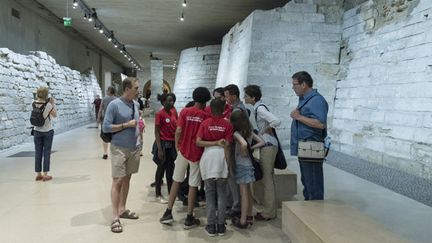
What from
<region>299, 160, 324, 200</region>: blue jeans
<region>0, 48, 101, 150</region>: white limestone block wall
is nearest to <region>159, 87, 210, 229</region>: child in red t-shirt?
<region>299, 160, 324, 200</region>: blue jeans

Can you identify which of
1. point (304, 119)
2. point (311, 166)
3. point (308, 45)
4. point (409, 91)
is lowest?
point (311, 166)

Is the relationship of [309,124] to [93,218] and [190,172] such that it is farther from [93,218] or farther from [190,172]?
[93,218]

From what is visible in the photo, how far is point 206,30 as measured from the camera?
1288 cm

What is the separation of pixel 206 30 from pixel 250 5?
11.9ft

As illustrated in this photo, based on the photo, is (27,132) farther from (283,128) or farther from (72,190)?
(283,128)

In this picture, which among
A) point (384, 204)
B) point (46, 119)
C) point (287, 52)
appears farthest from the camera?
point (287, 52)

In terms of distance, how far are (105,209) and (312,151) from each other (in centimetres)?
225

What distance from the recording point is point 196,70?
549 inches

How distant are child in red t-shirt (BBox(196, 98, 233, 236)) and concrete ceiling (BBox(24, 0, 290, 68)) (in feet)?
23.0

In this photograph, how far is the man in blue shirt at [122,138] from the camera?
10.0ft

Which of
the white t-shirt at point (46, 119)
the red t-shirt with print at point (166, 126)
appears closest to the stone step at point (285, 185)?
the red t-shirt with print at point (166, 126)

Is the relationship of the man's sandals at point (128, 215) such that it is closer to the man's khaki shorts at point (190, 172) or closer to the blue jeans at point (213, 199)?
the man's khaki shorts at point (190, 172)

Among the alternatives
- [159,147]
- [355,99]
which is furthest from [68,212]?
[355,99]

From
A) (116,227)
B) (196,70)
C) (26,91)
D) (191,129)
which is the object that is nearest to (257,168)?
(191,129)
